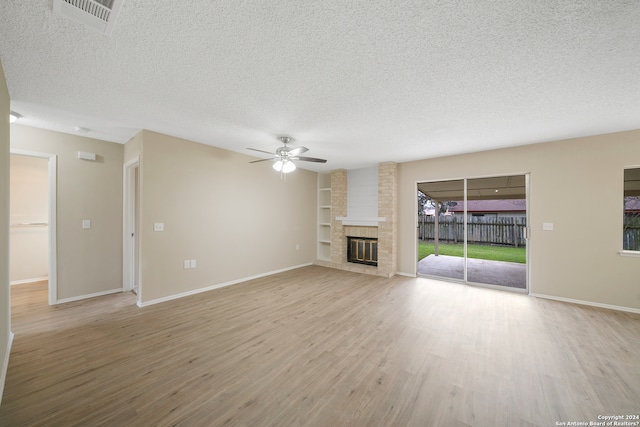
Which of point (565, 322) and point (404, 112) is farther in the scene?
point (565, 322)

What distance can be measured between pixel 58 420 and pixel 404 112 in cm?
405

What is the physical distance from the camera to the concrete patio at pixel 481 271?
16.0ft

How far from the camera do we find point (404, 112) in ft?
9.24

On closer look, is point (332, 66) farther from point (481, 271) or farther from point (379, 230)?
point (481, 271)

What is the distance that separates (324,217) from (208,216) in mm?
3529

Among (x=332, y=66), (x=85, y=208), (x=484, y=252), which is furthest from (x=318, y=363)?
(x=484, y=252)

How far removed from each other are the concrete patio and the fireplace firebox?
1178 millimetres

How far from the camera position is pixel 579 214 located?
12.2 ft

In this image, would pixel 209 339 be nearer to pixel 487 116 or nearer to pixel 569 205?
pixel 487 116

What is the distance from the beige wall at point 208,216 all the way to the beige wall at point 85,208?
3.89 ft

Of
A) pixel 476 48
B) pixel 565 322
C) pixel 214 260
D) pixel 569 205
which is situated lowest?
pixel 565 322

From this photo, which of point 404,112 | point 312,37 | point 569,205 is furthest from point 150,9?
point 569,205

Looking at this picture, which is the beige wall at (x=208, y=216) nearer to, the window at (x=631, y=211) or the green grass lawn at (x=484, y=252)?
the green grass lawn at (x=484, y=252)

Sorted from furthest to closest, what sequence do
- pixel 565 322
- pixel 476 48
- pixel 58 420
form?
pixel 565 322, pixel 476 48, pixel 58 420
